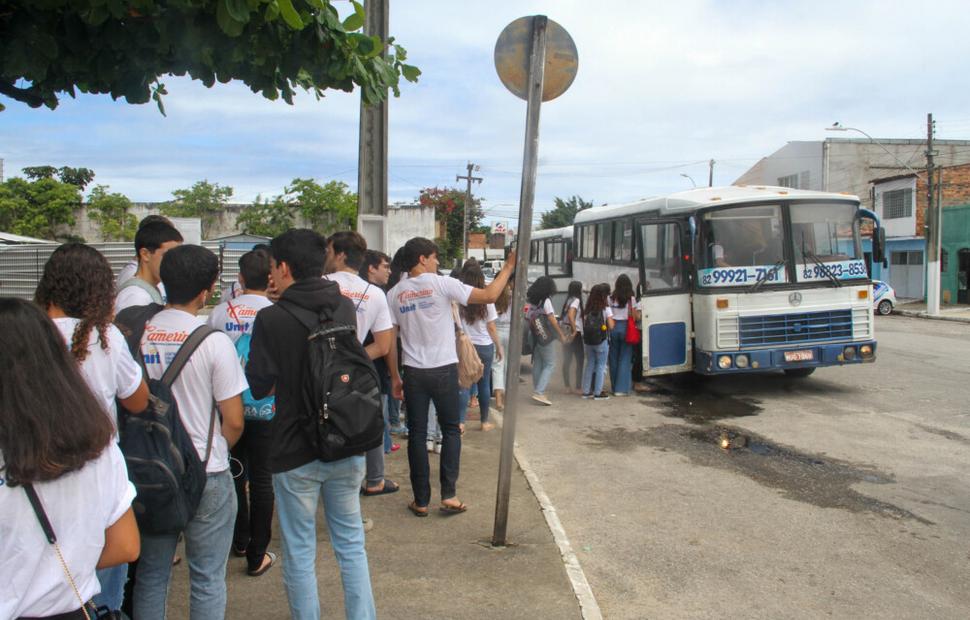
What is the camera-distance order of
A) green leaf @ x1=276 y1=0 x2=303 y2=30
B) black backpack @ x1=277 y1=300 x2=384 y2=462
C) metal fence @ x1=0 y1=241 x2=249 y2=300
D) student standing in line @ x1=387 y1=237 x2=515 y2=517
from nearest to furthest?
1. black backpack @ x1=277 y1=300 x2=384 y2=462
2. green leaf @ x1=276 y1=0 x2=303 y2=30
3. student standing in line @ x1=387 y1=237 x2=515 y2=517
4. metal fence @ x1=0 y1=241 x2=249 y2=300

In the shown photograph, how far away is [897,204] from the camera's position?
119 feet

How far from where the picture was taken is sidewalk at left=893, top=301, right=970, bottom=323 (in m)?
26.4

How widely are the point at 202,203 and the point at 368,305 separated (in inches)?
1454

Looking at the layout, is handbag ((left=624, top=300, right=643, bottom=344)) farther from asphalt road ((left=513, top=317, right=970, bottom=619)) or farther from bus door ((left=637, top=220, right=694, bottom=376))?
asphalt road ((left=513, top=317, right=970, bottom=619))

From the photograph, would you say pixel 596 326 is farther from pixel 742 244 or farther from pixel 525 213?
pixel 525 213

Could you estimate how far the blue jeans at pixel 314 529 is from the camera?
343 centimetres

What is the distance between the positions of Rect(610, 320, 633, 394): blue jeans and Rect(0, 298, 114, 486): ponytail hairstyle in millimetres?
9337

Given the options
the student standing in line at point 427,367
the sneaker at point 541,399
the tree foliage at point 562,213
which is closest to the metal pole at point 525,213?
the student standing in line at point 427,367

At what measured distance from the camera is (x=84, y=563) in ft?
6.40

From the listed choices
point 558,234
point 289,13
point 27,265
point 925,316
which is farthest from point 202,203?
point 289,13

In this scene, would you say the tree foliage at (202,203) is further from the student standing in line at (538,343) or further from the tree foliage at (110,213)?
the student standing in line at (538,343)

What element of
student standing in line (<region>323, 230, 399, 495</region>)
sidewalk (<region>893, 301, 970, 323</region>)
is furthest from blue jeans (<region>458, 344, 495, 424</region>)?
sidewalk (<region>893, 301, 970, 323</region>)

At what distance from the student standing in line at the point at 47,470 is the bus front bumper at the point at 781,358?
9.32 m

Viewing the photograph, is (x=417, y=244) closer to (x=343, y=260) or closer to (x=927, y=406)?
(x=343, y=260)
